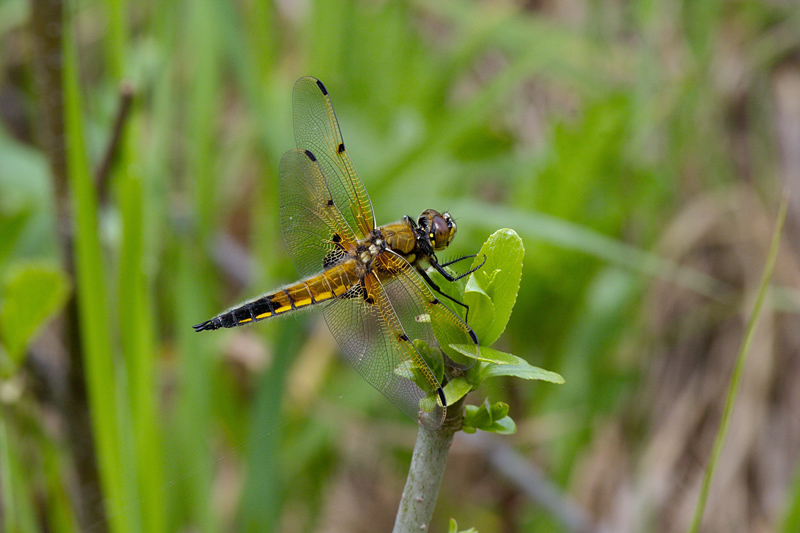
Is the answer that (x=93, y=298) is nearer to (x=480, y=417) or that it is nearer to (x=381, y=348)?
(x=381, y=348)

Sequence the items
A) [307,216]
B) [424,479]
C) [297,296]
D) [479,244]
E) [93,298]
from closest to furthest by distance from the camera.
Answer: [424,479] < [93,298] < [297,296] < [307,216] < [479,244]

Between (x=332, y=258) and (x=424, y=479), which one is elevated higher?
(x=332, y=258)

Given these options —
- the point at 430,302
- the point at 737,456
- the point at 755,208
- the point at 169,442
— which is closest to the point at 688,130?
the point at 755,208

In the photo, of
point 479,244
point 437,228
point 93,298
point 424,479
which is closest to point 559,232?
point 479,244

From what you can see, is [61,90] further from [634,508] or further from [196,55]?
[634,508]

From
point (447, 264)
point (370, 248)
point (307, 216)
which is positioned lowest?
point (447, 264)

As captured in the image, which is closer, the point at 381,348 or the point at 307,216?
the point at 381,348

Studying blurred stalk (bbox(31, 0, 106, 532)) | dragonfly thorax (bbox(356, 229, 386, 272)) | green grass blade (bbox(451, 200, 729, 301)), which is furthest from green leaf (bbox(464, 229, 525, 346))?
green grass blade (bbox(451, 200, 729, 301))
